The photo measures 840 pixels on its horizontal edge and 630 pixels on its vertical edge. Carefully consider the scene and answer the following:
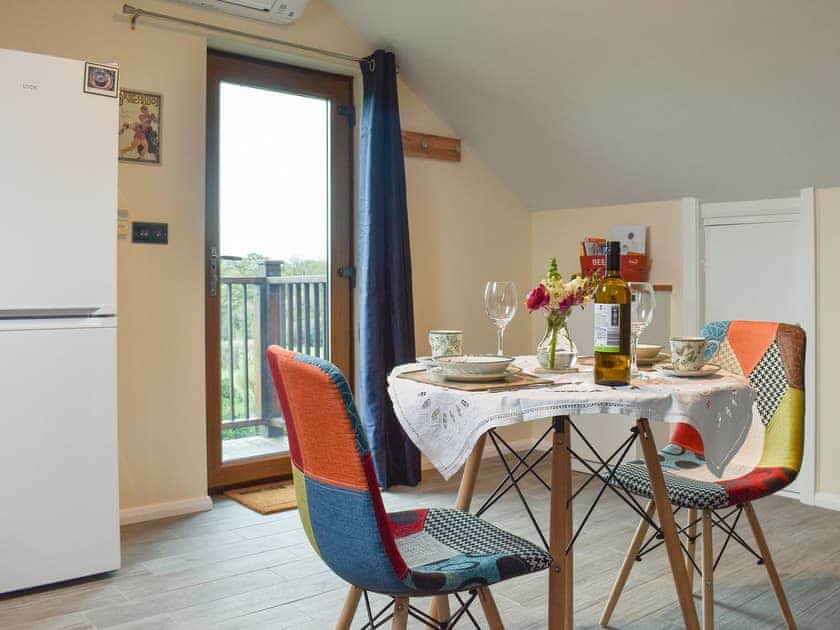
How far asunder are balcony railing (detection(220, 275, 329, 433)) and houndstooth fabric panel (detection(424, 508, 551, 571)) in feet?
6.84

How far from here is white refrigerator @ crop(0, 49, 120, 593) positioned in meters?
2.40

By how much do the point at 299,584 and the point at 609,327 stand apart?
143 cm

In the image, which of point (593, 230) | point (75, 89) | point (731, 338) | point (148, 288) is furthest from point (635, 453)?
point (75, 89)

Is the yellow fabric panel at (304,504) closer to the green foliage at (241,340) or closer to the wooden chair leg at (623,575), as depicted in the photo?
the wooden chair leg at (623,575)

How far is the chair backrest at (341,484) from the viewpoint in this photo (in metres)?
1.32

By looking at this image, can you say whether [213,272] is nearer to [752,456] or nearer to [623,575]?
[623,575]

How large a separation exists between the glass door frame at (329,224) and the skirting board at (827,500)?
220 centimetres

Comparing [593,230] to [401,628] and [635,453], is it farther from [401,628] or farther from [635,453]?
[401,628]

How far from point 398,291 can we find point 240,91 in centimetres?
119

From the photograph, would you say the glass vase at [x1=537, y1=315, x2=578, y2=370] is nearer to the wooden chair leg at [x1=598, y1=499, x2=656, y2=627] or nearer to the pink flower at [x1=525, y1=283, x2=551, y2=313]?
the pink flower at [x1=525, y1=283, x2=551, y2=313]

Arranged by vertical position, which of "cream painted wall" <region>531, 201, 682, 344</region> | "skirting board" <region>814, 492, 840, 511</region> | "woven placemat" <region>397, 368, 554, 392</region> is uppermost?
"cream painted wall" <region>531, 201, 682, 344</region>

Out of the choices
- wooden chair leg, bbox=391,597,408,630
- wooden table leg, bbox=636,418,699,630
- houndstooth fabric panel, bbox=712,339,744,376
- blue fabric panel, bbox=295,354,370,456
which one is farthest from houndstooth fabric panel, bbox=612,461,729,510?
blue fabric panel, bbox=295,354,370,456

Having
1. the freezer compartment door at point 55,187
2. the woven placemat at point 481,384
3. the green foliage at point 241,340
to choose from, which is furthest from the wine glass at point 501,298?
the green foliage at point 241,340

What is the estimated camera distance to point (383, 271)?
3711 mm
